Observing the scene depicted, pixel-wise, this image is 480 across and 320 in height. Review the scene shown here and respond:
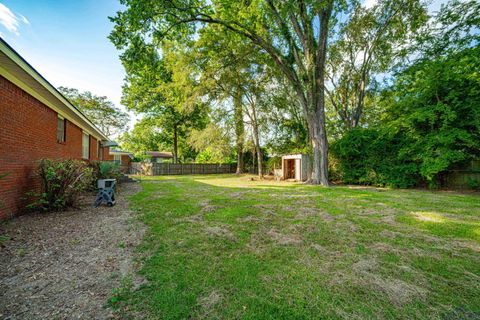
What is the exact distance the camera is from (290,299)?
1884mm

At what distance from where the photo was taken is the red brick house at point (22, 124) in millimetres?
4055

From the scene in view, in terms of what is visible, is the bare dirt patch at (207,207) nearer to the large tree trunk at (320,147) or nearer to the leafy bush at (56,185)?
the leafy bush at (56,185)

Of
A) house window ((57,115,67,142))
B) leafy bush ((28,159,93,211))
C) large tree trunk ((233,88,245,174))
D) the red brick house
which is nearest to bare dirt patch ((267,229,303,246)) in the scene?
the red brick house

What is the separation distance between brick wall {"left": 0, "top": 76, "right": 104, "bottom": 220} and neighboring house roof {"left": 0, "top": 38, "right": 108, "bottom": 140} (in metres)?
0.14

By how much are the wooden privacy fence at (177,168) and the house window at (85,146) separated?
30.9 ft

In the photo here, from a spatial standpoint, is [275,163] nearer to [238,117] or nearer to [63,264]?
[238,117]

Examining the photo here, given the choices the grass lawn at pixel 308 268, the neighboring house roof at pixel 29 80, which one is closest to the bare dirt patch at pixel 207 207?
the grass lawn at pixel 308 268

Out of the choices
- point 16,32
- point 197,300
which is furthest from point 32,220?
point 197,300

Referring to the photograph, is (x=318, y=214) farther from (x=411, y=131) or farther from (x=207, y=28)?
(x=207, y=28)

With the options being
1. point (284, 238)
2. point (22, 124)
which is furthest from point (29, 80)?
point (284, 238)

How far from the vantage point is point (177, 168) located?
21.8m

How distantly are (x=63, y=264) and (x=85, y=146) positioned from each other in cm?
1034

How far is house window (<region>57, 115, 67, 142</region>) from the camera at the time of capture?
7.02 metres

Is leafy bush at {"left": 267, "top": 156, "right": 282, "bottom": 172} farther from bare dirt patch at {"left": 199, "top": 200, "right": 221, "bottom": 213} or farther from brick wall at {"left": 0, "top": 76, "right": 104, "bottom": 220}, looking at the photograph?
brick wall at {"left": 0, "top": 76, "right": 104, "bottom": 220}
